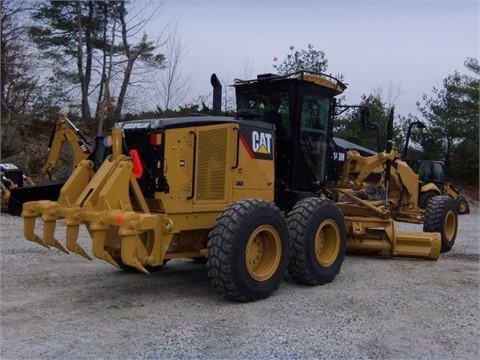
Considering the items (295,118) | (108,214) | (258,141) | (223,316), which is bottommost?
(223,316)

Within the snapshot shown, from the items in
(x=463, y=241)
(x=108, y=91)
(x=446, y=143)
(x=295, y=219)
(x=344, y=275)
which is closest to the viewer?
(x=295, y=219)

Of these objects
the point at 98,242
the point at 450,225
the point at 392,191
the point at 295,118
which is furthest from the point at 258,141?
the point at 450,225

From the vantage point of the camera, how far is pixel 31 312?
5.63m

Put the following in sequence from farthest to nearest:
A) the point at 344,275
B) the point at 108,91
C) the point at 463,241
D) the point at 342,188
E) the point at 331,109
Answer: the point at 108,91
the point at 463,241
the point at 342,188
the point at 331,109
the point at 344,275

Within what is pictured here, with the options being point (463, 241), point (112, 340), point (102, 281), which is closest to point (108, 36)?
point (463, 241)

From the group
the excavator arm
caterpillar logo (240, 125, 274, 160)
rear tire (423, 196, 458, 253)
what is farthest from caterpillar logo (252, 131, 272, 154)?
rear tire (423, 196, 458, 253)

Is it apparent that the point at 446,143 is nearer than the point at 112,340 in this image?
No

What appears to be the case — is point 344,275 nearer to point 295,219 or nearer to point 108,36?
point 295,219

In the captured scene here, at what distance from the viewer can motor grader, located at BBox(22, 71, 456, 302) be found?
5.75 m

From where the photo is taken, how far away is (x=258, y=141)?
698 cm

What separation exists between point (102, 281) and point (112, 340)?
2.48 metres

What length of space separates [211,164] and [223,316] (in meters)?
1.84

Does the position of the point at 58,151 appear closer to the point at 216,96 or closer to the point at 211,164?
the point at 216,96

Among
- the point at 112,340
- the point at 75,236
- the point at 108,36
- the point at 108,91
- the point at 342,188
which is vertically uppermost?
the point at 108,36
